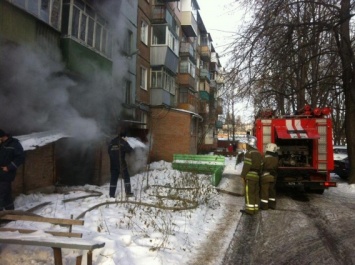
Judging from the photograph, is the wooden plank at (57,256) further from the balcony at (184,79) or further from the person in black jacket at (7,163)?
the balcony at (184,79)

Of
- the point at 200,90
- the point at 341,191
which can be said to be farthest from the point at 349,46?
the point at 200,90

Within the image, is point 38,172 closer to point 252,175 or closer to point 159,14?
point 252,175

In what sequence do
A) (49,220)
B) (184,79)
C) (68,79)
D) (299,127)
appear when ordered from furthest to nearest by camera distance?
1. (184,79)
2. (299,127)
3. (68,79)
4. (49,220)

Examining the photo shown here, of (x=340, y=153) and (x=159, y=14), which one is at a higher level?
(x=159, y=14)

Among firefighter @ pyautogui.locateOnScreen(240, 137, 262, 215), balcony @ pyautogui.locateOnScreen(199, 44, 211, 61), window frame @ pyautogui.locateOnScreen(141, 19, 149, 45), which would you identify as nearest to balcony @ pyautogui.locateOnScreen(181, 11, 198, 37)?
window frame @ pyautogui.locateOnScreen(141, 19, 149, 45)

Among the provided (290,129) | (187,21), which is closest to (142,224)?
(290,129)

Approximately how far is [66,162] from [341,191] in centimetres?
877

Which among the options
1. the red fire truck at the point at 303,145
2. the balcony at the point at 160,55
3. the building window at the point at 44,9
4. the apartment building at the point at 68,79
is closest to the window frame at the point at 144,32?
the balcony at the point at 160,55

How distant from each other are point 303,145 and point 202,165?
13.6ft

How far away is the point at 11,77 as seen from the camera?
8195 mm

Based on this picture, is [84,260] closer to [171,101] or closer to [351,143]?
[351,143]

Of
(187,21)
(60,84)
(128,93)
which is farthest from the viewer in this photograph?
(187,21)

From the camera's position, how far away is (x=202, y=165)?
14117 millimetres

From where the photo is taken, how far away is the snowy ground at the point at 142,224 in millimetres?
4454
